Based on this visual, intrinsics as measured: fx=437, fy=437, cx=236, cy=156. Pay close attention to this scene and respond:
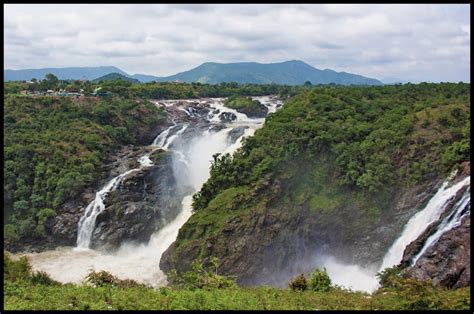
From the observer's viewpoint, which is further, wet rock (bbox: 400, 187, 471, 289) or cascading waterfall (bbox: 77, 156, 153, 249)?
cascading waterfall (bbox: 77, 156, 153, 249)

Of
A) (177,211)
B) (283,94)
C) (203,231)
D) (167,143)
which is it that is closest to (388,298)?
(203,231)

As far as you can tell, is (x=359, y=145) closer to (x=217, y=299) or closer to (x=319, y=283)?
(x=319, y=283)

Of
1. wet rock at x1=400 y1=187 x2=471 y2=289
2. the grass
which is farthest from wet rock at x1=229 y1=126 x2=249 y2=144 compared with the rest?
the grass

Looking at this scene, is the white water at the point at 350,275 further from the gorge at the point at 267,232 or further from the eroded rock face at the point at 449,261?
the eroded rock face at the point at 449,261

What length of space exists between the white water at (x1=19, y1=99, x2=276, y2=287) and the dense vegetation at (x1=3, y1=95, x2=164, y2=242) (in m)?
1.78

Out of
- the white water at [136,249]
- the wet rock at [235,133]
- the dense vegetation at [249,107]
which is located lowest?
the white water at [136,249]

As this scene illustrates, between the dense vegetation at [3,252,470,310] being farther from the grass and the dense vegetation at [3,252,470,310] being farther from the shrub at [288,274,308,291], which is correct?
the shrub at [288,274,308,291]

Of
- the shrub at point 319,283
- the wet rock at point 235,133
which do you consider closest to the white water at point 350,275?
the shrub at point 319,283

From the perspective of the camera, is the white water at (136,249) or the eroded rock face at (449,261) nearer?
the eroded rock face at (449,261)

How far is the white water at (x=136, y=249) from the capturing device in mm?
17125

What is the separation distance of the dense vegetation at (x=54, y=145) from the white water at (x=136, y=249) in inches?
70.0

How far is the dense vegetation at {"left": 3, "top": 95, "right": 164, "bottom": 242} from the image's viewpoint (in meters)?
21.6

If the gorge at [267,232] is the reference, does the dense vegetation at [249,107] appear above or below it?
above

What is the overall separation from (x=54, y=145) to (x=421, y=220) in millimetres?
19832
